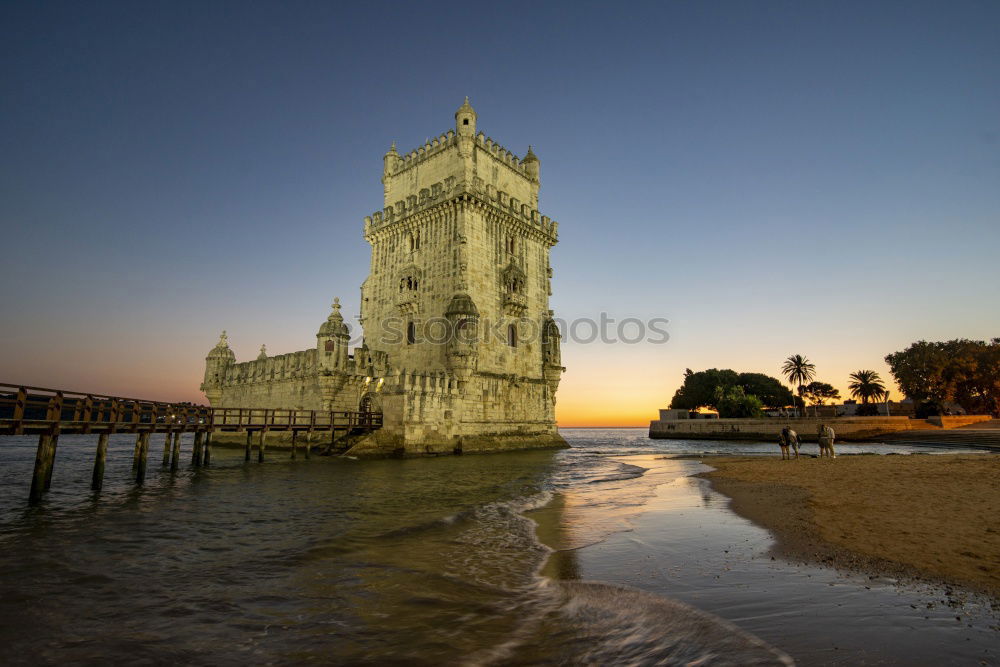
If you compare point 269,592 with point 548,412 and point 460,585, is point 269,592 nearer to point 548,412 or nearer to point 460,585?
point 460,585

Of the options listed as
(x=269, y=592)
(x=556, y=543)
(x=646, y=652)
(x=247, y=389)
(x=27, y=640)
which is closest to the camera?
(x=646, y=652)

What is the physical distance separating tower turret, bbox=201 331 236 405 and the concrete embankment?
52.8 m

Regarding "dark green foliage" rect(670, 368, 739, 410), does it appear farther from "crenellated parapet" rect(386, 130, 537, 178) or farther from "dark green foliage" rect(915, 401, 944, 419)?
"crenellated parapet" rect(386, 130, 537, 178)

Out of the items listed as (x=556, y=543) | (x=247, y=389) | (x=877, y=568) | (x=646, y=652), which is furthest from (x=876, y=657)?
(x=247, y=389)

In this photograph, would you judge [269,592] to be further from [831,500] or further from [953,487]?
[953,487]

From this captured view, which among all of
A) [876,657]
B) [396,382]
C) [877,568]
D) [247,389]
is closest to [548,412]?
[396,382]

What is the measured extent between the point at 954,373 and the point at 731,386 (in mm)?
32197

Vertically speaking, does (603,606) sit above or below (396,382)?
below

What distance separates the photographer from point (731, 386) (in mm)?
84312

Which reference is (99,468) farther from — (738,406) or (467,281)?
(738,406)

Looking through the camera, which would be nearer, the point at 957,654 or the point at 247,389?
the point at 957,654

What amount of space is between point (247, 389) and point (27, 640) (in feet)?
133

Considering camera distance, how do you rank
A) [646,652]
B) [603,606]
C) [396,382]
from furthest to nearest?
[396,382] < [603,606] < [646,652]

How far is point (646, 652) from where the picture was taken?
173 inches
